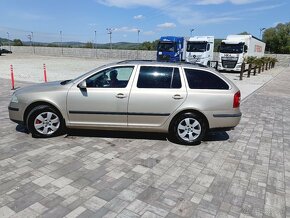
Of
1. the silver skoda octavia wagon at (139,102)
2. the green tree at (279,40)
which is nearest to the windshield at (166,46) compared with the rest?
the silver skoda octavia wagon at (139,102)

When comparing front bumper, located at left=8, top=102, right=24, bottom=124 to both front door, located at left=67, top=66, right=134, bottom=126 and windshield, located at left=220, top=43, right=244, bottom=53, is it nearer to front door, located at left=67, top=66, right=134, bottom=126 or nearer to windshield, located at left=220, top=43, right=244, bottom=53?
front door, located at left=67, top=66, right=134, bottom=126

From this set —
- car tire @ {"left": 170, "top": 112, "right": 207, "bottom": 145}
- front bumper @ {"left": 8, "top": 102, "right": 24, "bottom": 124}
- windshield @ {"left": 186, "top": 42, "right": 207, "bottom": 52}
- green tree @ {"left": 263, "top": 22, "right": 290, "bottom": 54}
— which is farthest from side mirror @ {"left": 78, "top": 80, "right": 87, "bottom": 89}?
green tree @ {"left": 263, "top": 22, "right": 290, "bottom": 54}

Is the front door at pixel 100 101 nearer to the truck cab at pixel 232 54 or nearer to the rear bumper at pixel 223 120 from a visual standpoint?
the rear bumper at pixel 223 120

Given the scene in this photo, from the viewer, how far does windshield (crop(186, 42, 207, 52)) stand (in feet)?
76.6

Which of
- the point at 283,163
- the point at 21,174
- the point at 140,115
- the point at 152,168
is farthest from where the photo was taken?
the point at 140,115

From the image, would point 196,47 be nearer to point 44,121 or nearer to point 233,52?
point 233,52

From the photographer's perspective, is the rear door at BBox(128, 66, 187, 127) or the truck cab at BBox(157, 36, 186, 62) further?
the truck cab at BBox(157, 36, 186, 62)

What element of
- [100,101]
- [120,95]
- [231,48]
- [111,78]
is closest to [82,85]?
[100,101]

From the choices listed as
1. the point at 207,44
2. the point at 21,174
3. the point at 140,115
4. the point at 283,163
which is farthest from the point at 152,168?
the point at 207,44

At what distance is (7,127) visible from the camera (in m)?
5.91

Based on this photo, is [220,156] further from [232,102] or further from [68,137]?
[68,137]

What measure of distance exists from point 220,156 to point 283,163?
3.49ft

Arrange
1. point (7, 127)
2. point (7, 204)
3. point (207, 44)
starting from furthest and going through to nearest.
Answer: point (207, 44) → point (7, 127) → point (7, 204)

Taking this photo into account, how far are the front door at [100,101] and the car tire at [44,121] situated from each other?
30 cm
